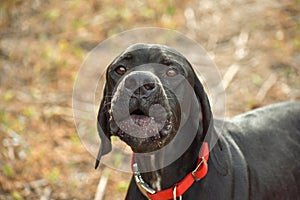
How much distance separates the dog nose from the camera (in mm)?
3658

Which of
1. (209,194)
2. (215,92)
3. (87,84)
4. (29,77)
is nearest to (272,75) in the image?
(215,92)

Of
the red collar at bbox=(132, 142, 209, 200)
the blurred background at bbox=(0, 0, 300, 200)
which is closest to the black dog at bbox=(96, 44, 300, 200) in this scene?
the red collar at bbox=(132, 142, 209, 200)

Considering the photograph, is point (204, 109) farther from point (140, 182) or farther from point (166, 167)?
point (140, 182)

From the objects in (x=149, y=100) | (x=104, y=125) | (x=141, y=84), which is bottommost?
(x=104, y=125)

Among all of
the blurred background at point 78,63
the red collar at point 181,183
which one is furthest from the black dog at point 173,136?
the blurred background at point 78,63

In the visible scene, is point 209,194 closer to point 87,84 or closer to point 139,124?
point 139,124

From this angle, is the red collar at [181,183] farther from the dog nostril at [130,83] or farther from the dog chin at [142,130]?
the dog nostril at [130,83]

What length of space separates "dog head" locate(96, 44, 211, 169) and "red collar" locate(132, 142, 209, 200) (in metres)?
0.16

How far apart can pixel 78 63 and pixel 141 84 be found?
5135 mm

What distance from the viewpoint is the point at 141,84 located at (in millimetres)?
3660

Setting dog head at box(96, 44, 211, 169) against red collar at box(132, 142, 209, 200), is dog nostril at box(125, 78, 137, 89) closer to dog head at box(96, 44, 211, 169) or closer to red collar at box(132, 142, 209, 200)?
dog head at box(96, 44, 211, 169)

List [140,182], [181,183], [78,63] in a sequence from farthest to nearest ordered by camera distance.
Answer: [78,63] < [140,182] < [181,183]

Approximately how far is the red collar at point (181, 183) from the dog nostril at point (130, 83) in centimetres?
71

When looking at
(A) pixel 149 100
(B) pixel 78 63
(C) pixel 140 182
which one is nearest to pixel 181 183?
(C) pixel 140 182
